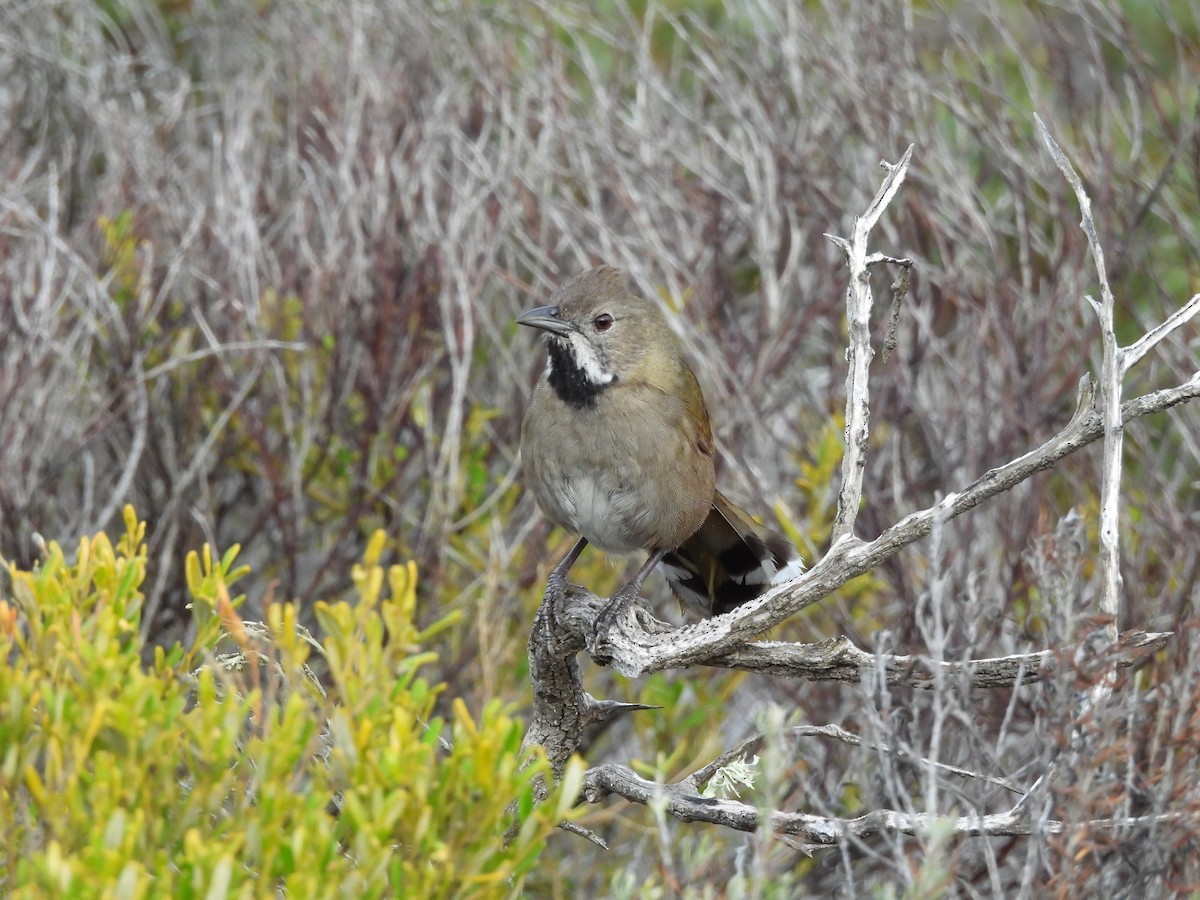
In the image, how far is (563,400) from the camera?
4.36 metres

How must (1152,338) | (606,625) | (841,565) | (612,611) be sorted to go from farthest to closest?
1. (612,611)
2. (606,625)
3. (841,565)
4. (1152,338)

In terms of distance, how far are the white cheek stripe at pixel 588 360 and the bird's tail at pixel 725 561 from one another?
538mm

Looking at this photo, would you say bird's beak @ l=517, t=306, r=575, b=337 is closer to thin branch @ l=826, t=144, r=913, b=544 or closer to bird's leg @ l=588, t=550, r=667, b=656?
bird's leg @ l=588, t=550, r=667, b=656

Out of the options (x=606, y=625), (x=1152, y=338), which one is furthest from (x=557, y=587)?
(x=1152, y=338)

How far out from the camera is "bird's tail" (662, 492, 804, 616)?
4.32 meters

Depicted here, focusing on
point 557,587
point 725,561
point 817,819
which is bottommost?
point 725,561

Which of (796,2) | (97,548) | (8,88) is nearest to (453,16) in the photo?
(796,2)

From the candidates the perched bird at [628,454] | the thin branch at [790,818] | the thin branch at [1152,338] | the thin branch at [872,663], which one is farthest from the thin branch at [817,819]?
the perched bird at [628,454]

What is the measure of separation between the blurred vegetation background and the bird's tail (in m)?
0.47

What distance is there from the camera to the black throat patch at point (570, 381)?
4.35m

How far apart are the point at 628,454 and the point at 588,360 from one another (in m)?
0.34

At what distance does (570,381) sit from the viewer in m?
4.38

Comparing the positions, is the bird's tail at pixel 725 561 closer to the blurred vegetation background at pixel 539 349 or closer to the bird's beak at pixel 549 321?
the blurred vegetation background at pixel 539 349

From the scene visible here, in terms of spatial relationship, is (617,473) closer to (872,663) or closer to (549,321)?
(549,321)
